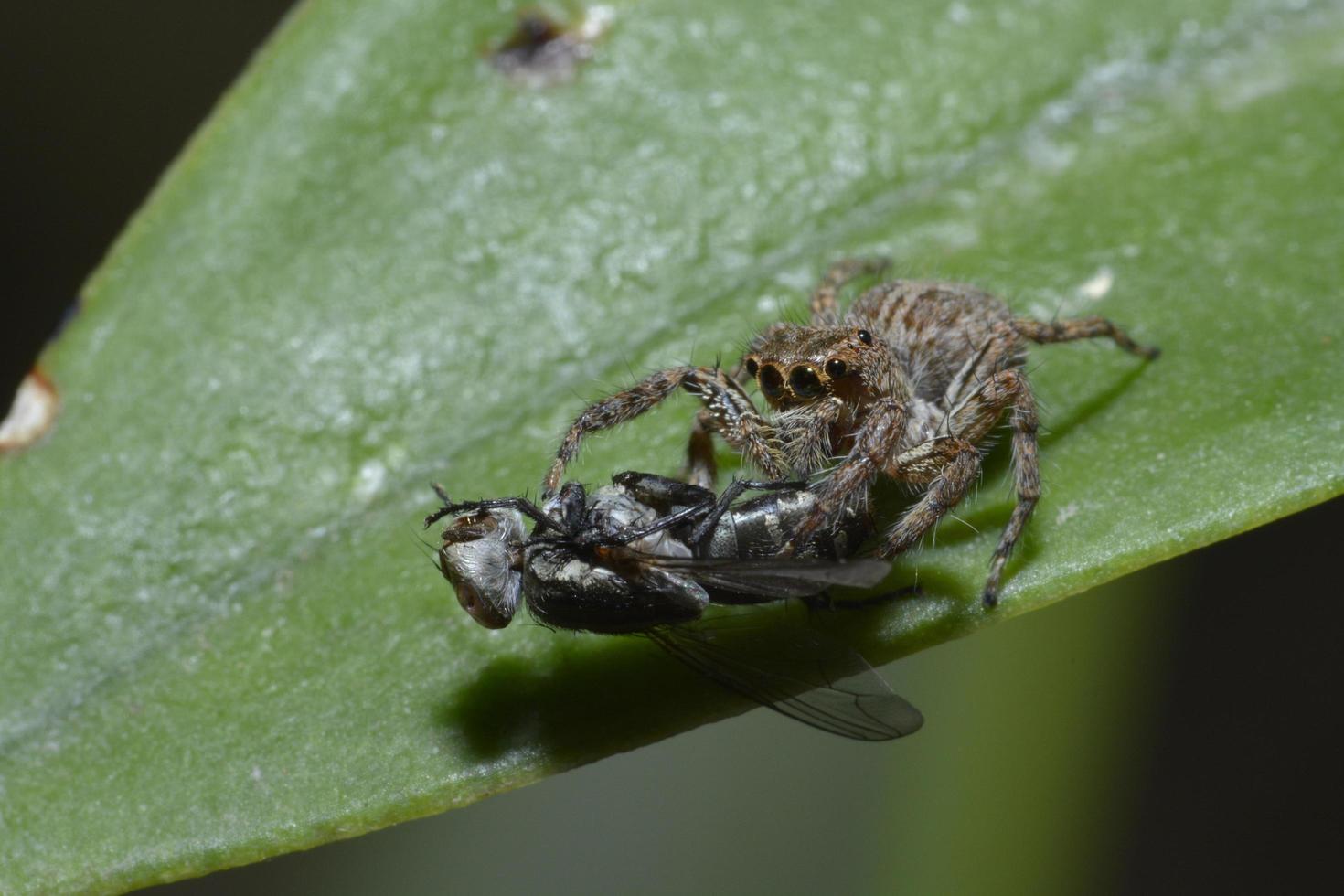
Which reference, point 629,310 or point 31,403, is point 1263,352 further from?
point 31,403

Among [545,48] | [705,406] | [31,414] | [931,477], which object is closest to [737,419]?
[705,406]

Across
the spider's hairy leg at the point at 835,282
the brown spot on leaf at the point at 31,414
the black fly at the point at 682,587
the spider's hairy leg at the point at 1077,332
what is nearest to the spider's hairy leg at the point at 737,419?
the black fly at the point at 682,587

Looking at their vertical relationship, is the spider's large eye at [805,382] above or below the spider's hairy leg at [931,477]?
above

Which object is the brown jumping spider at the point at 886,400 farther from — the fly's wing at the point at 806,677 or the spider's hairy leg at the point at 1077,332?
the fly's wing at the point at 806,677

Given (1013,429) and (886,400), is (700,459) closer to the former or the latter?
(886,400)

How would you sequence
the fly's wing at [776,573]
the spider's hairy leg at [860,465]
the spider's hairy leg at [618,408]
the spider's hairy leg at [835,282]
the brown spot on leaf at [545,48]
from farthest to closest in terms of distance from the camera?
1. the brown spot on leaf at [545,48]
2. the spider's hairy leg at [835,282]
3. the spider's hairy leg at [618,408]
4. the spider's hairy leg at [860,465]
5. the fly's wing at [776,573]

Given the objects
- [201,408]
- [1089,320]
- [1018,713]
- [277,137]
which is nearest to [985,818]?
[1018,713]

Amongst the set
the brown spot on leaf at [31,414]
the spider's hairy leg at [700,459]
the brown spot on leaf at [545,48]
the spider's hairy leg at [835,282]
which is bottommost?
the spider's hairy leg at [700,459]
